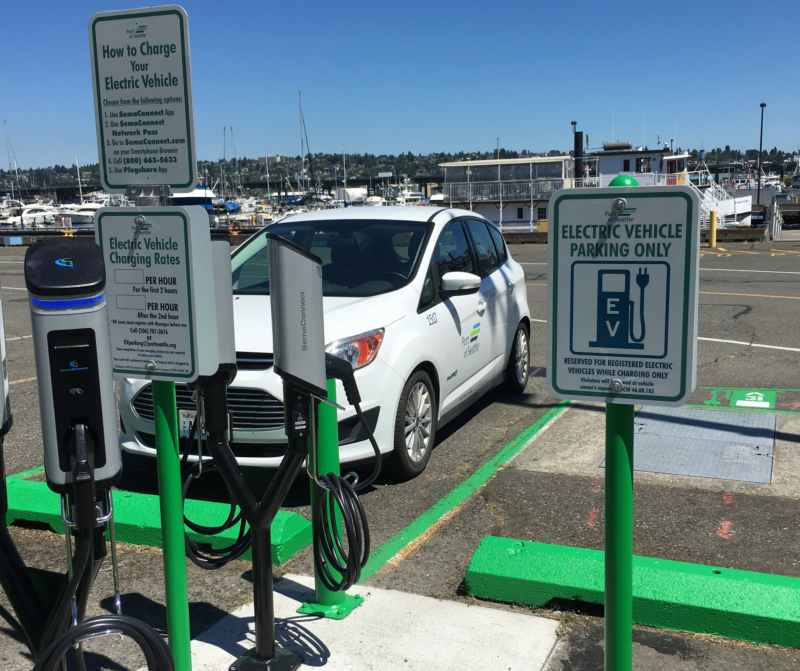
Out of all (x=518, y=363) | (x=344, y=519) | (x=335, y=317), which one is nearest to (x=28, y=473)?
(x=335, y=317)

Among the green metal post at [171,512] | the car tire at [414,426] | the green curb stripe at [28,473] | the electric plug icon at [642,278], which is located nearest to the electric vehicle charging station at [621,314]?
the electric plug icon at [642,278]

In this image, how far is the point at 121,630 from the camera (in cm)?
243

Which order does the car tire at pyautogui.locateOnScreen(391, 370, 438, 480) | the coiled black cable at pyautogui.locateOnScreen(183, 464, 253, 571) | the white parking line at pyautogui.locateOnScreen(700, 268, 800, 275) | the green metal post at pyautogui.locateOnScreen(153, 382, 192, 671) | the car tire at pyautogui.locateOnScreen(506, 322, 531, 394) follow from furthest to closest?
the white parking line at pyautogui.locateOnScreen(700, 268, 800, 275) → the car tire at pyautogui.locateOnScreen(506, 322, 531, 394) → the car tire at pyautogui.locateOnScreen(391, 370, 438, 480) → the coiled black cable at pyautogui.locateOnScreen(183, 464, 253, 571) → the green metal post at pyautogui.locateOnScreen(153, 382, 192, 671)

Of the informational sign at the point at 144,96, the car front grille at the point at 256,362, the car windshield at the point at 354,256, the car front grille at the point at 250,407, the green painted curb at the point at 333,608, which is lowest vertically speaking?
the green painted curb at the point at 333,608

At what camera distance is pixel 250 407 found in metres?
5.00

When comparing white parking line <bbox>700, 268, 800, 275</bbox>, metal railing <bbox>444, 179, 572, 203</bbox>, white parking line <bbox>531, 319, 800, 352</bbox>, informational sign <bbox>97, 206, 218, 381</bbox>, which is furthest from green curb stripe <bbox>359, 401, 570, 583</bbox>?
metal railing <bbox>444, 179, 572, 203</bbox>

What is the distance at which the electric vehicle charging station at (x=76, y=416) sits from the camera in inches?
95.6

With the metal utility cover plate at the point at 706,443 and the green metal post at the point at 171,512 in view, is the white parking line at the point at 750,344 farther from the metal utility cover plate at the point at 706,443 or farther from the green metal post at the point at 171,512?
the green metal post at the point at 171,512

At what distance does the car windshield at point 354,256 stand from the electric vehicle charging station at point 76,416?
3421 millimetres

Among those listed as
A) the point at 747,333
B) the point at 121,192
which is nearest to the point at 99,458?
the point at 121,192

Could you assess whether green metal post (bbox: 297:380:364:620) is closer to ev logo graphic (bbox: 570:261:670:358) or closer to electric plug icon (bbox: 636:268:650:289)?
ev logo graphic (bbox: 570:261:670:358)

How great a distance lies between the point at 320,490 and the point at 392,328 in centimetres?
205

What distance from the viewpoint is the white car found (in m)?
5.09

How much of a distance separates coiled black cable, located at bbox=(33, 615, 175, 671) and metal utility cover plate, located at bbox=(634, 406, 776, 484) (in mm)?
3909
